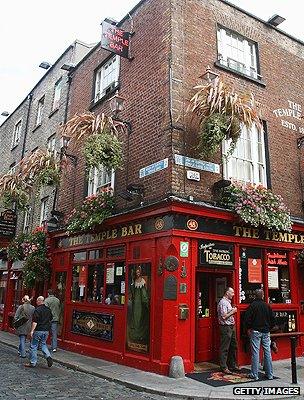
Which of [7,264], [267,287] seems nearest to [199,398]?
[267,287]

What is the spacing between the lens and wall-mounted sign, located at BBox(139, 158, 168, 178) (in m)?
9.68

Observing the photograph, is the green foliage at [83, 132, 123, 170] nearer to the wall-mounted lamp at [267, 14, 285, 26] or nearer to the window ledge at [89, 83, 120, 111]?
the window ledge at [89, 83, 120, 111]

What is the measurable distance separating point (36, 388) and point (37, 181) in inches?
273

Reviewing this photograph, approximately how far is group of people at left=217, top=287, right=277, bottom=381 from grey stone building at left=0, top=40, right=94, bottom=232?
8.40m

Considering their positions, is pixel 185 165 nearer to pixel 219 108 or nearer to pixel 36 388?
pixel 219 108

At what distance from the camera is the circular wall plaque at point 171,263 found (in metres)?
8.73

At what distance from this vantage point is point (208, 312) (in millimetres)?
10109

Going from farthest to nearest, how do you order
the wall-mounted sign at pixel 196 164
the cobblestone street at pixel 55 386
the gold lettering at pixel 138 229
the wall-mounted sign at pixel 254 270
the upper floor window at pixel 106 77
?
the upper floor window at pixel 106 77, the wall-mounted sign at pixel 254 270, the gold lettering at pixel 138 229, the wall-mounted sign at pixel 196 164, the cobblestone street at pixel 55 386

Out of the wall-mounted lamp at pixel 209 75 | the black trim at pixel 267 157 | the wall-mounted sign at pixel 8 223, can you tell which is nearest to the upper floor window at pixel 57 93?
the wall-mounted sign at pixel 8 223

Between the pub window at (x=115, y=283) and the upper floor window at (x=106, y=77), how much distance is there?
5.82m

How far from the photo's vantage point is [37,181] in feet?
41.7

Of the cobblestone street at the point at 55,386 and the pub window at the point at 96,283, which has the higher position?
the pub window at the point at 96,283

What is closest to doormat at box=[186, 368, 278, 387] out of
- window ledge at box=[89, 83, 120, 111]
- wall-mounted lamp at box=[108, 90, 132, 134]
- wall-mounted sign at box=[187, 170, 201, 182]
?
wall-mounted sign at box=[187, 170, 201, 182]

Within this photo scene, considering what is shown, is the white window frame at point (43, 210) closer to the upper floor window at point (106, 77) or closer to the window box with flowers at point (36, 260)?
the window box with flowers at point (36, 260)
